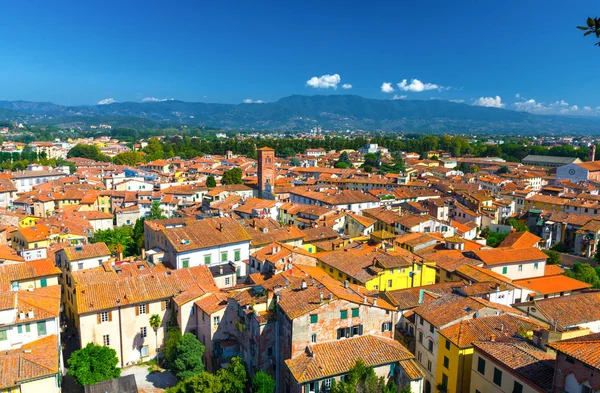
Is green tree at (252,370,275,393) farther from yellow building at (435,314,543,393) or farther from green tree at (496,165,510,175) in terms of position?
green tree at (496,165,510,175)

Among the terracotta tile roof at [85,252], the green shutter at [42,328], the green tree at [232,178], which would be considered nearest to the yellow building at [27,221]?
the terracotta tile roof at [85,252]

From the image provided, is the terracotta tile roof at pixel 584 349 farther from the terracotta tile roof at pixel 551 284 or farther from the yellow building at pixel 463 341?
the terracotta tile roof at pixel 551 284

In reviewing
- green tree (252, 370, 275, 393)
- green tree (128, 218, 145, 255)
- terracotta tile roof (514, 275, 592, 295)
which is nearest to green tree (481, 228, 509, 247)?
terracotta tile roof (514, 275, 592, 295)

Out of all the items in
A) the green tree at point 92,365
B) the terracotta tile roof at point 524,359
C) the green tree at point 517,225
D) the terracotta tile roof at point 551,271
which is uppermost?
the terracotta tile roof at point 524,359

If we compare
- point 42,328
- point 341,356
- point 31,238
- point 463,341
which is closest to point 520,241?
point 463,341

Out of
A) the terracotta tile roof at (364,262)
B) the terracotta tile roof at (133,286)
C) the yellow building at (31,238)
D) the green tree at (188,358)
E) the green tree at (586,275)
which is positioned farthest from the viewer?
the yellow building at (31,238)

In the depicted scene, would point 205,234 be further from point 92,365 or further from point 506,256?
point 506,256
